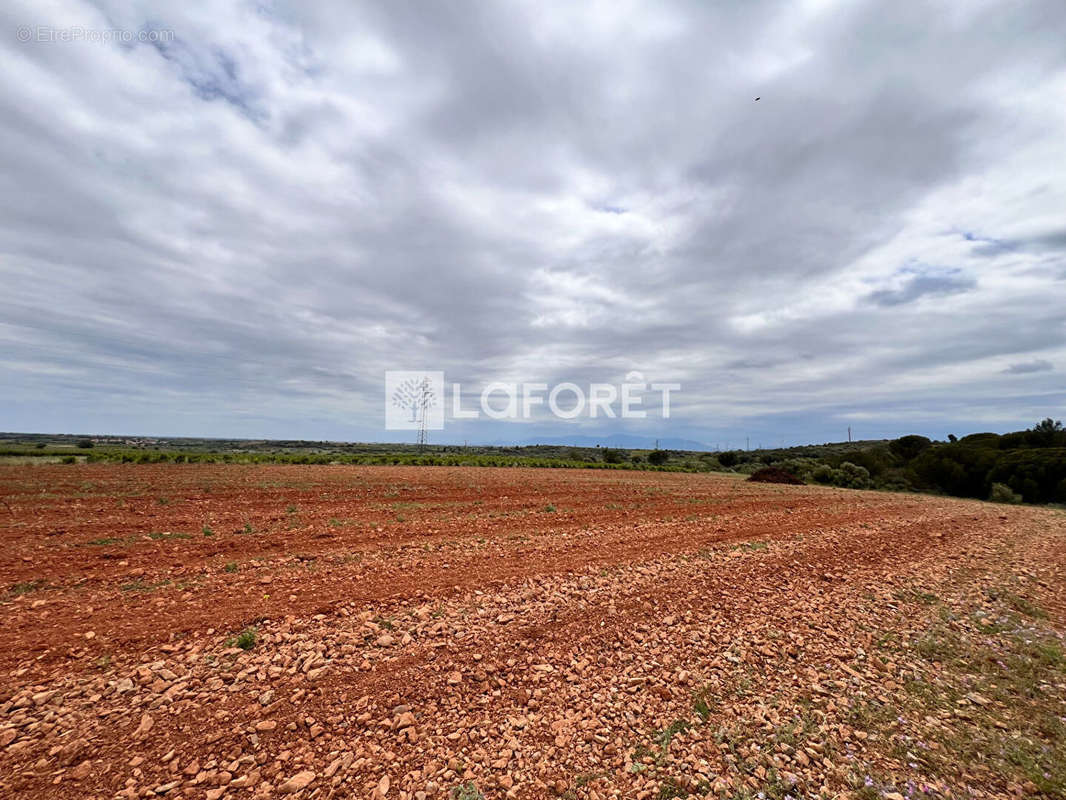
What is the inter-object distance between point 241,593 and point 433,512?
316 inches

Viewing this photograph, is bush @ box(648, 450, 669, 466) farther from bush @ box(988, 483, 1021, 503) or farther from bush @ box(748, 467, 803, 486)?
bush @ box(988, 483, 1021, 503)

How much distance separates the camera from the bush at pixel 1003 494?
98.8 feet

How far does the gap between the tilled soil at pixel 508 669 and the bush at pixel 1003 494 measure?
94.2 ft

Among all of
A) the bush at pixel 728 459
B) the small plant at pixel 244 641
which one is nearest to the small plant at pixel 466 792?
the small plant at pixel 244 641

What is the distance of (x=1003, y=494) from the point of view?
3042 centimetres

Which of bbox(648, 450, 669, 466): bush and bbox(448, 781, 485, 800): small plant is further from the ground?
bbox(448, 781, 485, 800): small plant

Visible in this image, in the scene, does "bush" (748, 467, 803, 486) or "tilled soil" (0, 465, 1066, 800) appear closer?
"tilled soil" (0, 465, 1066, 800)

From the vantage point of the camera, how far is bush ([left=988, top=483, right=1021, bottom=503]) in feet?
98.8

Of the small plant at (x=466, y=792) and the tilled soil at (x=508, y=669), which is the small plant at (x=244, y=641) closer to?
the tilled soil at (x=508, y=669)

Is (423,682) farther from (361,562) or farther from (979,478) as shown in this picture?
(979,478)

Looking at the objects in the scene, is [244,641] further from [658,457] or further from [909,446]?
[658,457]

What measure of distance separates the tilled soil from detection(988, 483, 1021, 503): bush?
28.7m

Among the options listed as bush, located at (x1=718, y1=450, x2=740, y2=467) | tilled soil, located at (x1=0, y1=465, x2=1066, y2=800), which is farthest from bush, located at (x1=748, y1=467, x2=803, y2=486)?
tilled soil, located at (x1=0, y1=465, x2=1066, y2=800)

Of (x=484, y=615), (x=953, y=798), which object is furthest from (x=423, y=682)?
(x=953, y=798)
